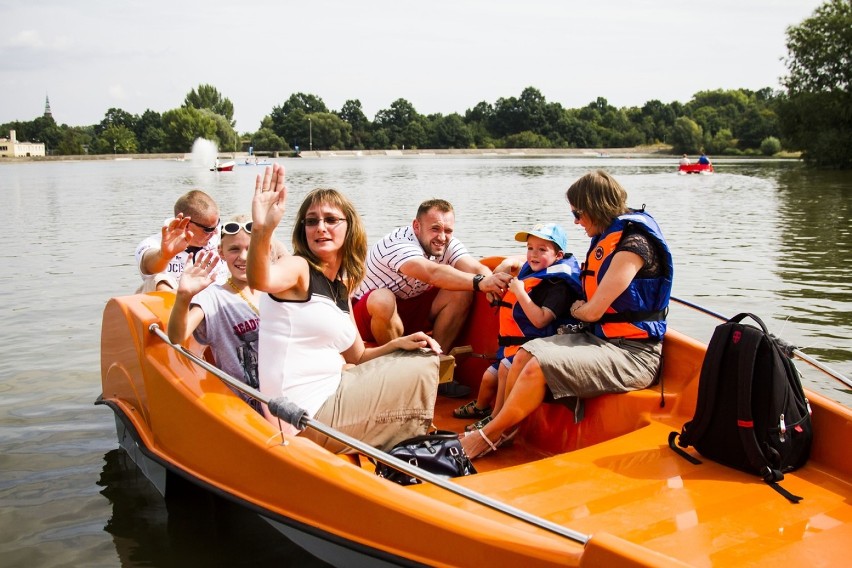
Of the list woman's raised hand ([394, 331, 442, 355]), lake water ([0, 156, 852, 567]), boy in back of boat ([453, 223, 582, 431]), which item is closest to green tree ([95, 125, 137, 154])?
lake water ([0, 156, 852, 567])

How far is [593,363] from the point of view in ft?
11.9

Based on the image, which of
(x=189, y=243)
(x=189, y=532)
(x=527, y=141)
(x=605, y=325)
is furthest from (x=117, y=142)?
(x=605, y=325)

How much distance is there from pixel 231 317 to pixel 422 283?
1477 millimetres

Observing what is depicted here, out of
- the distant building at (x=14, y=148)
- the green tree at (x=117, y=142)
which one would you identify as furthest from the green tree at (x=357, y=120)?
the distant building at (x=14, y=148)

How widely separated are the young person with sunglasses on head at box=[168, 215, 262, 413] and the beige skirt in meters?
1.30

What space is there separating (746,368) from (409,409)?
4.36 ft

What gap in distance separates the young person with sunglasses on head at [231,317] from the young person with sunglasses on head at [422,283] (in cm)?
92

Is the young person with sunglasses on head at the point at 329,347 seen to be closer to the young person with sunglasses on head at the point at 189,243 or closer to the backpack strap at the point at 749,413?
the backpack strap at the point at 749,413

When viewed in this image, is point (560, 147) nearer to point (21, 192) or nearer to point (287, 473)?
point (21, 192)

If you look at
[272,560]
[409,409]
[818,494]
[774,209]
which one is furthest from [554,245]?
[774,209]

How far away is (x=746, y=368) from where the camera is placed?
3.00 meters

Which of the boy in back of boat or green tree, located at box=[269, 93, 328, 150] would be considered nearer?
the boy in back of boat

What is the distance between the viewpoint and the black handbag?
10.6 ft

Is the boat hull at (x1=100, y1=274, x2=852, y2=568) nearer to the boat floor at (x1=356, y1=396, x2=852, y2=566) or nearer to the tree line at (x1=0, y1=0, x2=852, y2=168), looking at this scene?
the boat floor at (x1=356, y1=396, x2=852, y2=566)
